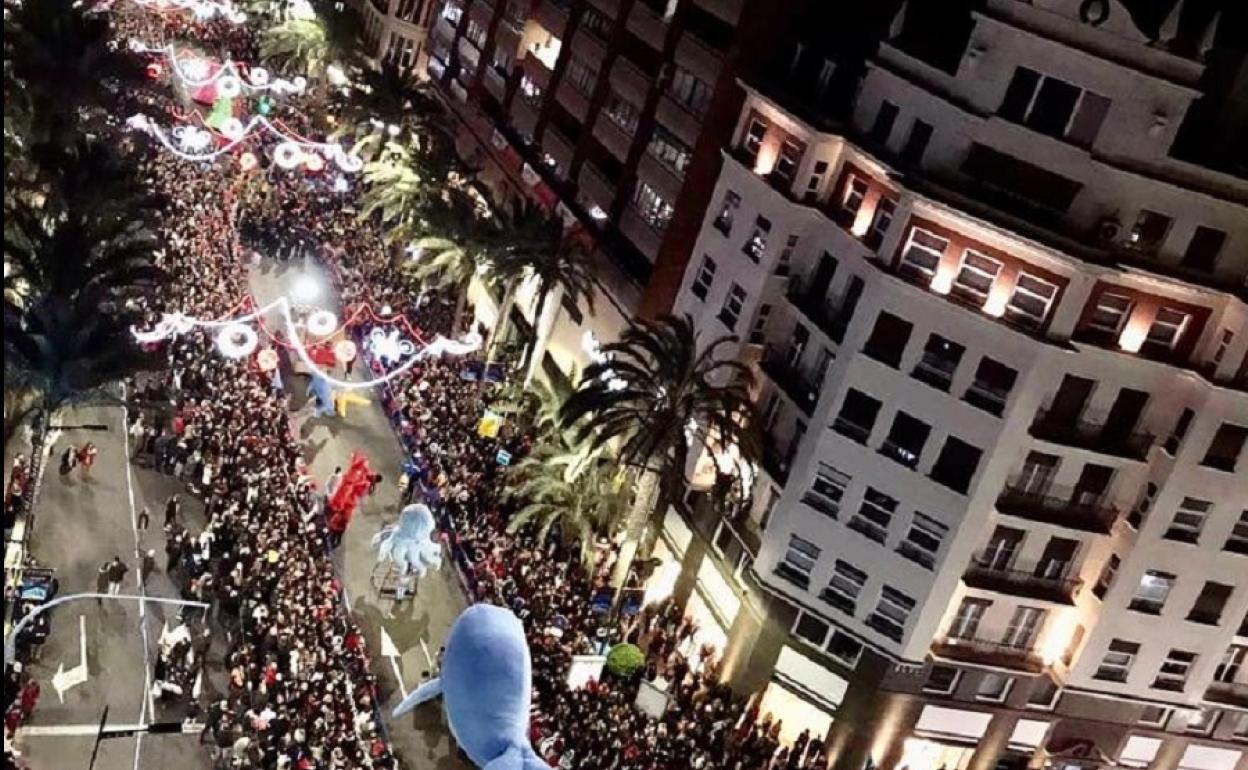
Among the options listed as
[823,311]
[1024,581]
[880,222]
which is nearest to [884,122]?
[880,222]

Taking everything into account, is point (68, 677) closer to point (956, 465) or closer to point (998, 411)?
point (956, 465)

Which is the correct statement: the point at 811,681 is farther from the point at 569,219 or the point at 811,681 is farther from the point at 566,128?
the point at 566,128

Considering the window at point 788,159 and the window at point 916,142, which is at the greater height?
the window at point 916,142

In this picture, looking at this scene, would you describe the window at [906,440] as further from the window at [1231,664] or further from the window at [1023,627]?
the window at [1231,664]

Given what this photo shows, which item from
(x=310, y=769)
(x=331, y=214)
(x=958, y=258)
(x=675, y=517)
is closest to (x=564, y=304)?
(x=675, y=517)

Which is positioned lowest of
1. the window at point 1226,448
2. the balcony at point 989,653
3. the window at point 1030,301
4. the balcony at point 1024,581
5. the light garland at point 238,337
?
the light garland at point 238,337

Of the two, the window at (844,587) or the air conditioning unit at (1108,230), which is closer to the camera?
the air conditioning unit at (1108,230)

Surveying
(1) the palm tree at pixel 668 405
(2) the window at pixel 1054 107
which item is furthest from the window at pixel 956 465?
(2) the window at pixel 1054 107

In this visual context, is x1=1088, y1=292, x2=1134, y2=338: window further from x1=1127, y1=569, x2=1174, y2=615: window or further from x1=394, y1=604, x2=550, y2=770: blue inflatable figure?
x1=394, y1=604, x2=550, y2=770: blue inflatable figure
